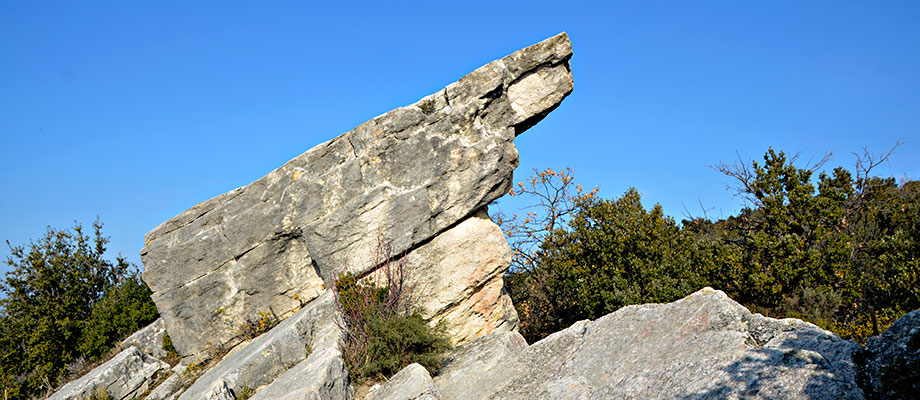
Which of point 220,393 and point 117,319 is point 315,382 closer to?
point 220,393

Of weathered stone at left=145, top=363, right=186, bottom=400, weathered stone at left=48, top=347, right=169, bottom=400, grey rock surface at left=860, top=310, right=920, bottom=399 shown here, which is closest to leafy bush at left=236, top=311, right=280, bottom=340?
weathered stone at left=145, top=363, right=186, bottom=400

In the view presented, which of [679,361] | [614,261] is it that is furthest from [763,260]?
[679,361]

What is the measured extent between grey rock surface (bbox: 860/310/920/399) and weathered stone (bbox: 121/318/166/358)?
1426cm

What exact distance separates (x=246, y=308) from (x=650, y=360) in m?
9.43

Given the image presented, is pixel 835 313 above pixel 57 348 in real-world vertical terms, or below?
below

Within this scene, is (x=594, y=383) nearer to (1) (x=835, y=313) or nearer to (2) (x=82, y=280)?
(1) (x=835, y=313)

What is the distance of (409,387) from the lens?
29.7 feet

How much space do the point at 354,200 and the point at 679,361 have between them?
303 inches

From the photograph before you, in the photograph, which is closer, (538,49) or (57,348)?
(538,49)

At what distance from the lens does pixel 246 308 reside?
1344 centimetres

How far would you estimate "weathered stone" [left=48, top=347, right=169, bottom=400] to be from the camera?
12.7 m

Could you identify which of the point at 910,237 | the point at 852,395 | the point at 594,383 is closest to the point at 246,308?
the point at 594,383

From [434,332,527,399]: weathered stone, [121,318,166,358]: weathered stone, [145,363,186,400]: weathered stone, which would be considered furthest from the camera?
[121,318,166,358]: weathered stone

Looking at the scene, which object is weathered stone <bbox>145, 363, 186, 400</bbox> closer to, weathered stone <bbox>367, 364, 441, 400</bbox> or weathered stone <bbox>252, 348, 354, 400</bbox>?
weathered stone <bbox>252, 348, 354, 400</bbox>
